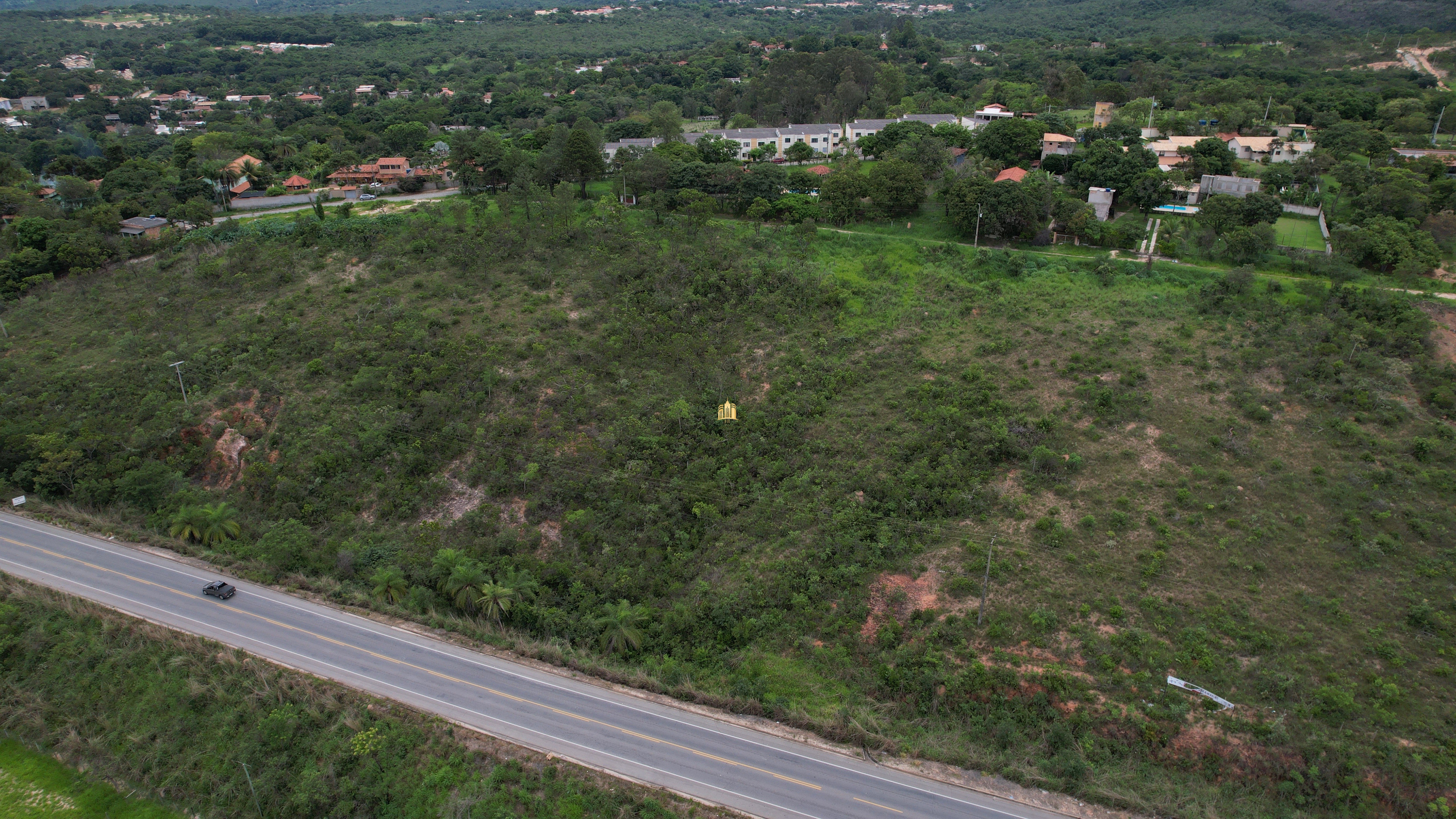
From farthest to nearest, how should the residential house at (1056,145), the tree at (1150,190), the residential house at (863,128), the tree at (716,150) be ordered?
the residential house at (863,128) → the tree at (716,150) → the residential house at (1056,145) → the tree at (1150,190)

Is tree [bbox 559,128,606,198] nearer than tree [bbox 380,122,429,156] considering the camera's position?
Yes

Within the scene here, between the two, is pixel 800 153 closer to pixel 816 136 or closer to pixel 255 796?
pixel 816 136

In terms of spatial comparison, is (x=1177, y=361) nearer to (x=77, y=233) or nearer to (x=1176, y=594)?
(x=1176, y=594)

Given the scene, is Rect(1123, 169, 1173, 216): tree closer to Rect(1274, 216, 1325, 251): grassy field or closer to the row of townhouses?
Rect(1274, 216, 1325, 251): grassy field

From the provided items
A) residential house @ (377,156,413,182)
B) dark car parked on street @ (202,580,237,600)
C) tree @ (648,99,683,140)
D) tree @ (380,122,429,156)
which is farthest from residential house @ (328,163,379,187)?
dark car parked on street @ (202,580,237,600)

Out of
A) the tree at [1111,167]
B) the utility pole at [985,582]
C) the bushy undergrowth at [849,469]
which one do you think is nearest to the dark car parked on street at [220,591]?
the bushy undergrowth at [849,469]

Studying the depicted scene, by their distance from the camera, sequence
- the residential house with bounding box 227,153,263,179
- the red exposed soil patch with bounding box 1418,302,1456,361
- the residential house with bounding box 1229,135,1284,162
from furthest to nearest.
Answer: the residential house with bounding box 227,153,263,179, the residential house with bounding box 1229,135,1284,162, the red exposed soil patch with bounding box 1418,302,1456,361

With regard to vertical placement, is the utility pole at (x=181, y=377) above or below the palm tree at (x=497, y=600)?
above

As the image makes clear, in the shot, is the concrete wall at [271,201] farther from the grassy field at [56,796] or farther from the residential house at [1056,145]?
the residential house at [1056,145]
